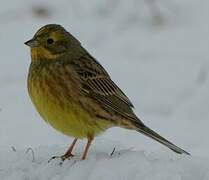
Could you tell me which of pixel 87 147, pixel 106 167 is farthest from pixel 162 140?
→ pixel 106 167

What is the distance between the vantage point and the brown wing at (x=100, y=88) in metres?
6.80

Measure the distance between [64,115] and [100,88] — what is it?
544mm

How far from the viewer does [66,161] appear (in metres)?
6.21

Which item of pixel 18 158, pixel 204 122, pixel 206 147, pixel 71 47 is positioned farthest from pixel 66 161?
pixel 204 122

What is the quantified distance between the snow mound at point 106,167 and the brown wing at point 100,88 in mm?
536

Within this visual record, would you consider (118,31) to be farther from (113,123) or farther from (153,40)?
(113,123)

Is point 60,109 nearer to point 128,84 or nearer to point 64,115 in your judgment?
point 64,115

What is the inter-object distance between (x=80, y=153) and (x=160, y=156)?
57 centimetres

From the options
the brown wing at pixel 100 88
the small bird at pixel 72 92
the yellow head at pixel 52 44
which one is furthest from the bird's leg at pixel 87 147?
the yellow head at pixel 52 44

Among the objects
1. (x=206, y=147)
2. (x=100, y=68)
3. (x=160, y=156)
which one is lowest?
(x=206, y=147)

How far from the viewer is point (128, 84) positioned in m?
10.4

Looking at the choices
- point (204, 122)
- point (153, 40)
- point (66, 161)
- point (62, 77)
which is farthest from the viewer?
point (153, 40)

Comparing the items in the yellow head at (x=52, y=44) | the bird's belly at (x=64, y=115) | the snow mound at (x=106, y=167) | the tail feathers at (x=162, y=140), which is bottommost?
the tail feathers at (x=162, y=140)

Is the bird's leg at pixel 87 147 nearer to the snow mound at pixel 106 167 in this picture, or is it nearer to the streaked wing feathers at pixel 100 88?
the snow mound at pixel 106 167
